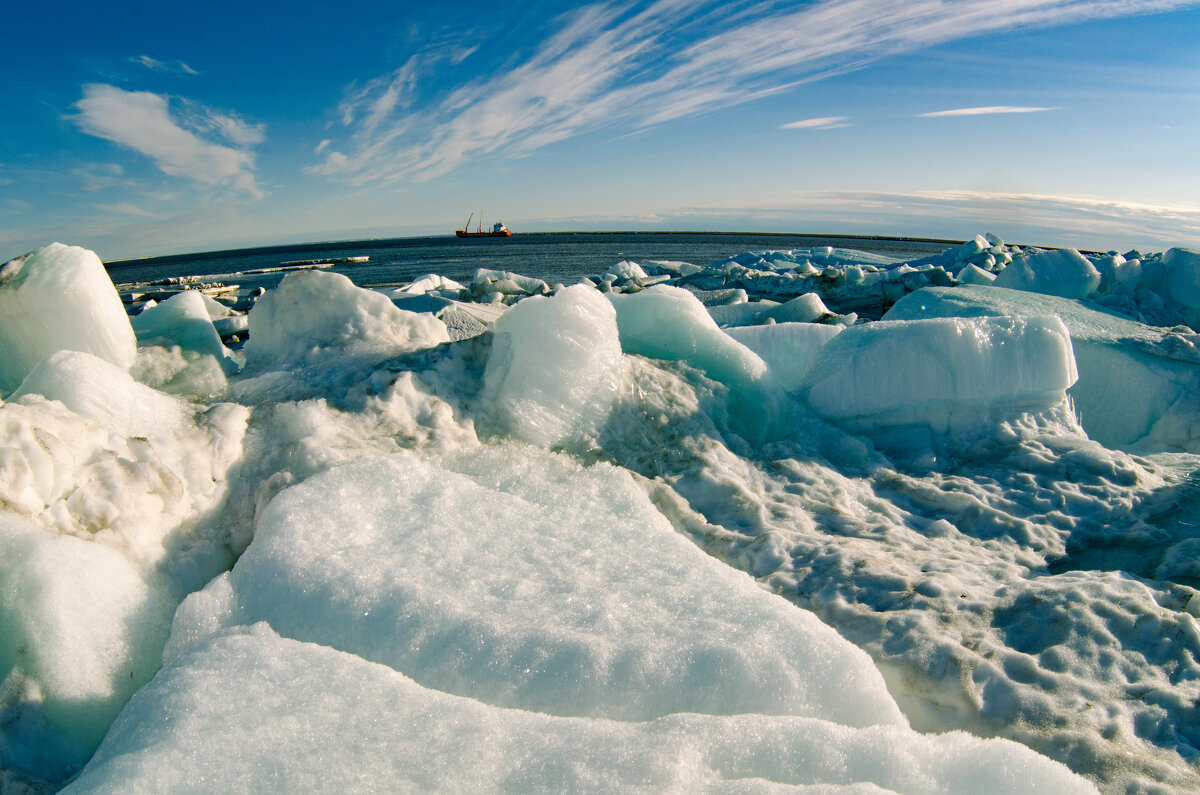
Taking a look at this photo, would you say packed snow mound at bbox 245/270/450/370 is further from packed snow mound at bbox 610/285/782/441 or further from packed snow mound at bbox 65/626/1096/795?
packed snow mound at bbox 65/626/1096/795

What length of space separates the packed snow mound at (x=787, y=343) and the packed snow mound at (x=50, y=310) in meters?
3.30

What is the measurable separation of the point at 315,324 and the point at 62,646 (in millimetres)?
1972

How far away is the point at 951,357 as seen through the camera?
3.45 m

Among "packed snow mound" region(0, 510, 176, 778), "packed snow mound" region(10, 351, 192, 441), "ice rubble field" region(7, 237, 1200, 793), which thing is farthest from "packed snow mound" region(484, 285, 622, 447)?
"packed snow mound" region(0, 510, 176, 778)

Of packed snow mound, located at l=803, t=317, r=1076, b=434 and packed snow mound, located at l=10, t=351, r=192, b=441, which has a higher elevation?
packed snow mound, located at l=10, t=351, r=192, b=441

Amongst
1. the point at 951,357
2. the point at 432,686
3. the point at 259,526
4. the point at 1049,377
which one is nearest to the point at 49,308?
the point at 259,526

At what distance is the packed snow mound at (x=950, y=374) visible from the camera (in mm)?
3455

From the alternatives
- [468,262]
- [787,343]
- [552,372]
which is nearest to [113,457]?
[552,372]

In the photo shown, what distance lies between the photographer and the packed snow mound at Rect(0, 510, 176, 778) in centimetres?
155

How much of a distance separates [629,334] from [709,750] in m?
2.70

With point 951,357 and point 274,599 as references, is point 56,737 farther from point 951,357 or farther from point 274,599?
point 951,357

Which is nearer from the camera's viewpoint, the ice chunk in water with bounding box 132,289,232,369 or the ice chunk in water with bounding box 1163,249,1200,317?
the ice chunk in water with bounding box 132,289,232,369

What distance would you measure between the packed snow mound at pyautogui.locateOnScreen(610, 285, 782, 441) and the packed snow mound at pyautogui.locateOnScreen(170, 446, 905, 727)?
1.28 metres

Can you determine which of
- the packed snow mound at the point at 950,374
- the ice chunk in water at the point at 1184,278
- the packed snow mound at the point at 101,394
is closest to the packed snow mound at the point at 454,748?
the packed snow mound at the point at 101,394
